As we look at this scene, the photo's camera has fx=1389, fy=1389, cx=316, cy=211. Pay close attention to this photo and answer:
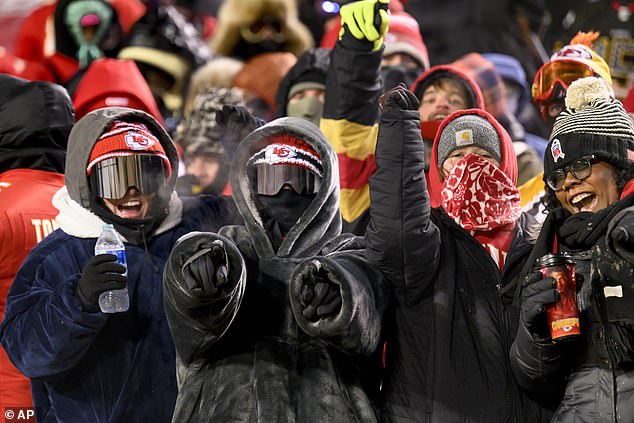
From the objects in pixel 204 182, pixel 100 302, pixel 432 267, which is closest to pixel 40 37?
pixel 204 182

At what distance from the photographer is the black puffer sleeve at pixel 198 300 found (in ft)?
17.0

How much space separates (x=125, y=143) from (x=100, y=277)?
774 millimetres

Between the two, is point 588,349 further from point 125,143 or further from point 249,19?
point 249,19

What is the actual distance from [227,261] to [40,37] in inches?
235

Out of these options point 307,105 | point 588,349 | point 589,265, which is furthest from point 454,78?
point 588,349

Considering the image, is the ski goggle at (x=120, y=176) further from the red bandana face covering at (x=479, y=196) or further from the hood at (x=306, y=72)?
the hood at (x=306, y=72)

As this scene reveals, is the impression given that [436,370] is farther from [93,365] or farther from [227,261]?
[93,365]

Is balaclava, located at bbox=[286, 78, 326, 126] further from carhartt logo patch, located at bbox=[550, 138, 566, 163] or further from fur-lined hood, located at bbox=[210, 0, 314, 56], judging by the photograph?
fur-lined hood, located at bbox=[210, 0, 314, 56]

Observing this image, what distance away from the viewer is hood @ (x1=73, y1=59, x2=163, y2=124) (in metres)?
8.21

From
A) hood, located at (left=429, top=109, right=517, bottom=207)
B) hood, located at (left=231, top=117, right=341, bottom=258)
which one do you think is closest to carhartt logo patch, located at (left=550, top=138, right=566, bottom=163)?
hood, located at (left=429, top=109, right=517, bottom=207)

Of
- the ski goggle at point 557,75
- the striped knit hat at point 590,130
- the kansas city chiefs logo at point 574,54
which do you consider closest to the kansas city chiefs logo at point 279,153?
the striped knit hat at point 590,130

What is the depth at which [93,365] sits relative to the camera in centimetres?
590

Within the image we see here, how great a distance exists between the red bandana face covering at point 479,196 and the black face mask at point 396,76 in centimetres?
225

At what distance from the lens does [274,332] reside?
216 inches
